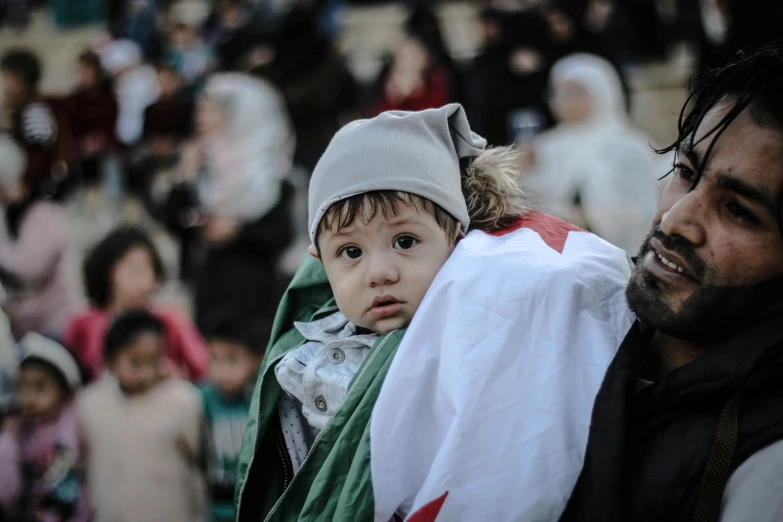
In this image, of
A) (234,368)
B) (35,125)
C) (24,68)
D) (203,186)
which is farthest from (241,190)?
(24,68)

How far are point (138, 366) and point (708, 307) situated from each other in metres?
3.02

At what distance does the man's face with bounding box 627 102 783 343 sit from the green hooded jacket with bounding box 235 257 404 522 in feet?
1.81

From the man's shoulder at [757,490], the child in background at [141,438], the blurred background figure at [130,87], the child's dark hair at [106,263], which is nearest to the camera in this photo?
the man's shoulder at [757,490]

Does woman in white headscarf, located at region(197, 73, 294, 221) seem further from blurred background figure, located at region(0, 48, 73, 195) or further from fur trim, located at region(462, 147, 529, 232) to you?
fur trim, located at region(462, 147, 529, 232)

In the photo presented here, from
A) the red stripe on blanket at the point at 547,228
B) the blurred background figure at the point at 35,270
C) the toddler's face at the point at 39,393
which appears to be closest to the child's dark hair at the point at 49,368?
the toddler's face at the point at 39,393

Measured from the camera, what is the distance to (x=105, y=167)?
9.25 metres

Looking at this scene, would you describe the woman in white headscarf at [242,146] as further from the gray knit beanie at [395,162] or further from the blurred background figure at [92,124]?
the gray knit beanie at [395,162]

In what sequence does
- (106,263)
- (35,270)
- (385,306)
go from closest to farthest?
(385,306) < (106,263) < (35,270)

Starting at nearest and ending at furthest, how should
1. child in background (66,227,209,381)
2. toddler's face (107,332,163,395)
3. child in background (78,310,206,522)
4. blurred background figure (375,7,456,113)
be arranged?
child in background (78,310,206,522) → toddler's face (107,332,163,395) → child in background (66,227,209,381) → blurred background figure (375,7,456,113)

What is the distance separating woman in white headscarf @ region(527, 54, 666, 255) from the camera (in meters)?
5.93

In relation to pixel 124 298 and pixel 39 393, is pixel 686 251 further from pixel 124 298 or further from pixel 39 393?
pixel 124 298

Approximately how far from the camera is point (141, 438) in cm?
408

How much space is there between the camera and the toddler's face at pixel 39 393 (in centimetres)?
427

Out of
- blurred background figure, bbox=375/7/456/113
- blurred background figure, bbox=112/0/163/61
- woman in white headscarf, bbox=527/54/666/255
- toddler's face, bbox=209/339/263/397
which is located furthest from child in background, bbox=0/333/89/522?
blurred background figure, bbox=112/0/163/61
